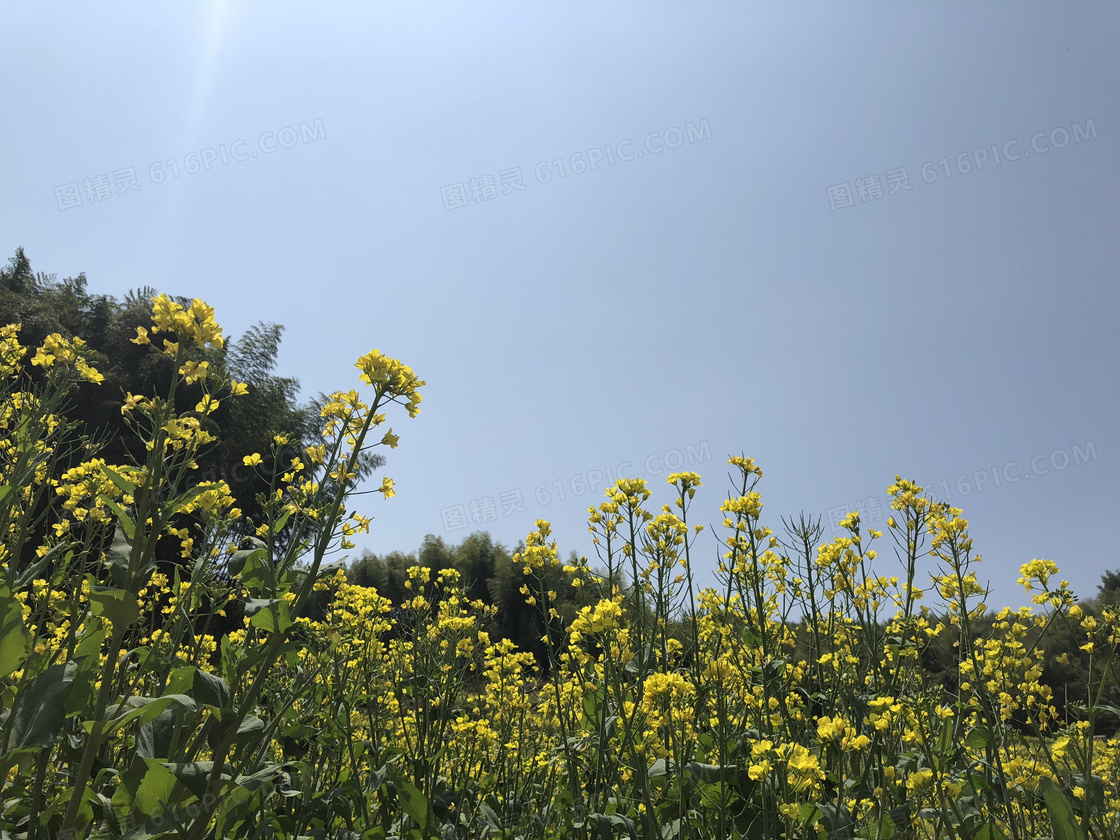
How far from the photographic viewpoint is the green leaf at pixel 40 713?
4.34ft


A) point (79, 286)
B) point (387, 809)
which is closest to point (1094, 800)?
point (387, 809)

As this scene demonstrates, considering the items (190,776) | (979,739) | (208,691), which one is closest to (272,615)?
(208,691)

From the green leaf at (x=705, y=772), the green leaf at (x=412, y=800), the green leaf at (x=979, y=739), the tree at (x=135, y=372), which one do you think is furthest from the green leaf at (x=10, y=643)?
the tree at (x=135, y=372)

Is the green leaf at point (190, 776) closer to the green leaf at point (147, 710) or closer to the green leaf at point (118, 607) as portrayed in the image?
the green leaf at point (147, 710)

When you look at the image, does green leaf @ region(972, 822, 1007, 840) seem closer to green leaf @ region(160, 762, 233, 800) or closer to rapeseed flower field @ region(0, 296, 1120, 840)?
rapeseed flower field @ region(0, 296, 1120, 840)

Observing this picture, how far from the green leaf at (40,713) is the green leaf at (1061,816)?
9.27 ft

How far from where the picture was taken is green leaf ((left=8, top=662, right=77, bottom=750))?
1.32 m

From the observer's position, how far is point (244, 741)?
158 cm

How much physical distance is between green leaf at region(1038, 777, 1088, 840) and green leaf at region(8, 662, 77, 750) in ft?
9.27

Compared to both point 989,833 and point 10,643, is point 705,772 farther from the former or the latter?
point 10,643

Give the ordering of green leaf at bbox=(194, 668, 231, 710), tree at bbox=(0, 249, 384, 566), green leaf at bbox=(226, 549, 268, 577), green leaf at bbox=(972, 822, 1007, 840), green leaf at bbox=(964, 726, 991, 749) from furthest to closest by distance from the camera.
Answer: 1. tree at bbox=(0, 249, 384, 566)
2. green leaf at bbox=(964, 726, 991, 749)
3. green leaf at bbox=(972, 822, 1007, 840)
4. green leaf at bbox=(226, 549, 268, 577)
5. green leaf at bbox=(194, 668, 231, 710)

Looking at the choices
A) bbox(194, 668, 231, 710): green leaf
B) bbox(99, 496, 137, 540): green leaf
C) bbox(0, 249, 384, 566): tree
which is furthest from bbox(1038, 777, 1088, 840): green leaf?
bbox(0, 249, 384, 566): tree

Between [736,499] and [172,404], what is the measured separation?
2.29 meters

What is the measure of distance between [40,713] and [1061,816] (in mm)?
2914
